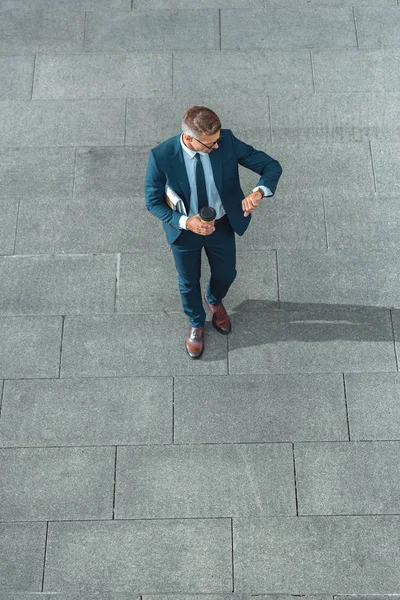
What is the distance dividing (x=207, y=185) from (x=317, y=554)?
9.49 feet

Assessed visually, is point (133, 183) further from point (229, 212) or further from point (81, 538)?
point (81, 538)

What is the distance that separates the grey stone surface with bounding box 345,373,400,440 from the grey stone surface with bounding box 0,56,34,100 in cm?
426

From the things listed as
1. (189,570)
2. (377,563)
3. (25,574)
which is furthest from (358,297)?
(25,574)

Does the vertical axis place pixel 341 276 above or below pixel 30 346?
above

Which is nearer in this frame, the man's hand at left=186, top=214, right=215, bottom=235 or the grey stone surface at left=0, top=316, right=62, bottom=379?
the man's hand at left=186, top=214, right=215, bottom=235

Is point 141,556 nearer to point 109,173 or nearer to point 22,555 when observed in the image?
point 22,555

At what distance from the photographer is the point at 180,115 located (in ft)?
24.5

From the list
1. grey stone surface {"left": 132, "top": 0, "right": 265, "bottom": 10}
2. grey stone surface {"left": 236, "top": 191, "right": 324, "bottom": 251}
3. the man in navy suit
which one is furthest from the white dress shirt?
grey stone surface {"left": 132, "top": 0, "right": 265, "bottom": 10}

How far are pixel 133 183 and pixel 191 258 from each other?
1.72 m

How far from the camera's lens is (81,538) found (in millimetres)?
5859

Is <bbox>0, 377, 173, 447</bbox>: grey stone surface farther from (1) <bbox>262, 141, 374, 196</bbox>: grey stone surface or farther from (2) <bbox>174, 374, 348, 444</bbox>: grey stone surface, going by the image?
(1) <bbox>262, 141, 374, 196</bbox>: grey stone surface

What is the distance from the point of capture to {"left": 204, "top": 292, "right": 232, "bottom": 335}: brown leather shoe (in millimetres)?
6457

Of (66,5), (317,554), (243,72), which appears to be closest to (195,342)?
(317,554)

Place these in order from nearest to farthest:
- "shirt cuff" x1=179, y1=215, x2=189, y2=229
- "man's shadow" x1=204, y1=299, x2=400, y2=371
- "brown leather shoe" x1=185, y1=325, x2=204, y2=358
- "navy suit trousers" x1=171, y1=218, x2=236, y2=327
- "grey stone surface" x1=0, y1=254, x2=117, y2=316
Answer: "shirt cuff" x1=179, y1=215, x2=189, y2=229 → "navy suit trousers" x1=171, y1=218, x2=236, y2=327 → "brown leather shoe" x1=185, y1=325, x2=204, y2=358 → "man's shadow" x1=204, y1=299, x2=400, y2=371 → "grey stone surface" x1=0, y1=254, x2=117, y2=316
